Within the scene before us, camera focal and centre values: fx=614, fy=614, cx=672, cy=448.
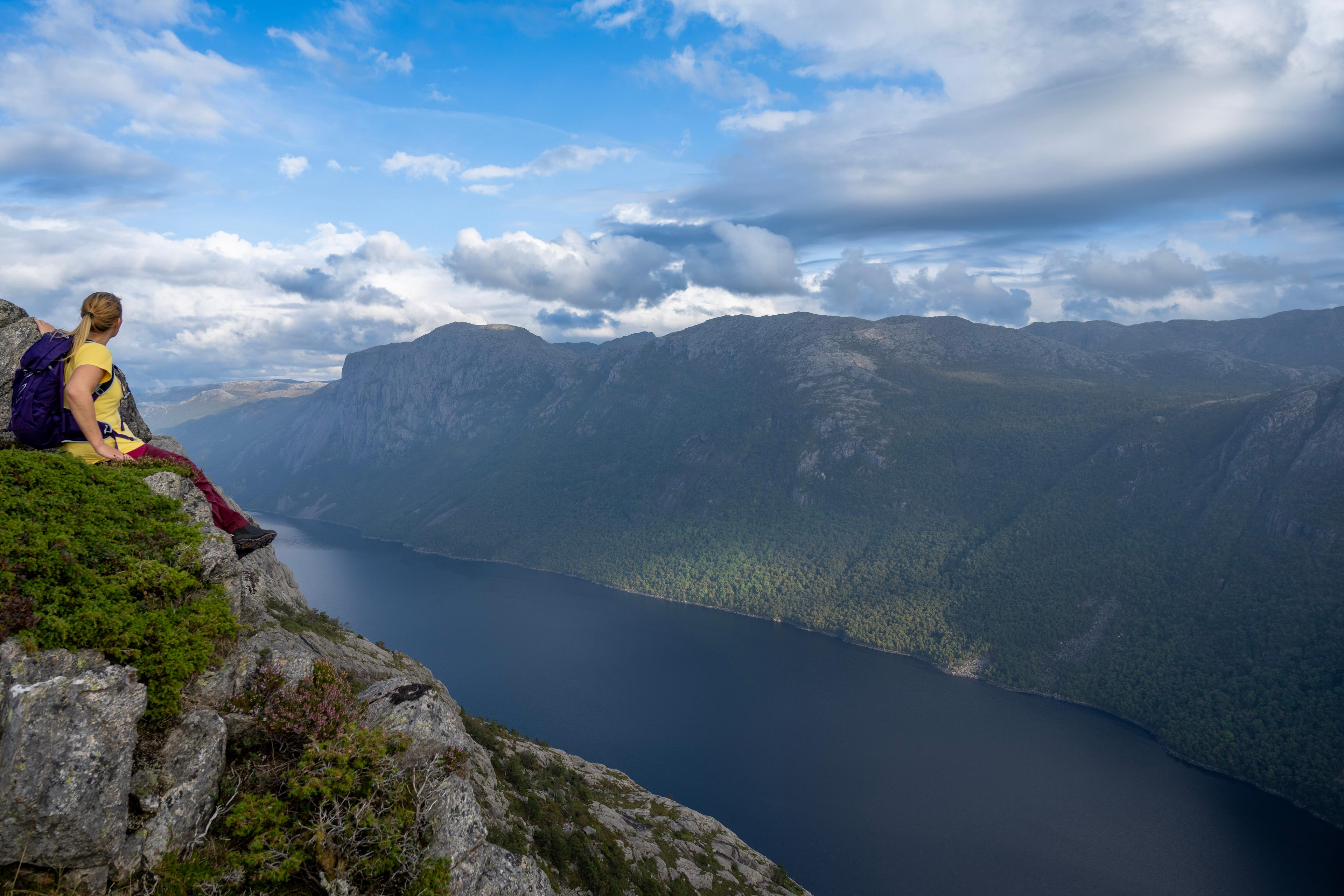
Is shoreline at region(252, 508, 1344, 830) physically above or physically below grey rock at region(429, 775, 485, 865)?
below

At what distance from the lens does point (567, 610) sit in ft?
623

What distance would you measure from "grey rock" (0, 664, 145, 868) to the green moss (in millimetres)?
479

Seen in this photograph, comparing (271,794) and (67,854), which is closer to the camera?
(67,854)

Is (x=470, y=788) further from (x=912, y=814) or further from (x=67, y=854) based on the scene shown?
(x=912, y=814)

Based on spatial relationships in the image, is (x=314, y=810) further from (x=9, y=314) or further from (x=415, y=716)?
(x=9, y=314)

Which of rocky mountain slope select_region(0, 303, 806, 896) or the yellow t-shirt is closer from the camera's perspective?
rocky mountain slope select_region(0, 303, 806, 896)

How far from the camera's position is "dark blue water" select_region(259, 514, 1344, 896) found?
86500mm

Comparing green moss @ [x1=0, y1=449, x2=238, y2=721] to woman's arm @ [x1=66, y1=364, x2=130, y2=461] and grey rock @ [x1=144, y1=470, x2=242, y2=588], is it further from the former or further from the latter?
woman's arm @ [x1=66, y1=364, x2=130, y2=461]

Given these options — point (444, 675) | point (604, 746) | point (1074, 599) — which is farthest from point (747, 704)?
point (1074, 599)

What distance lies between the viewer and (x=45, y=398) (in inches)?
418

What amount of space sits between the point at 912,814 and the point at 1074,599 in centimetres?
10218

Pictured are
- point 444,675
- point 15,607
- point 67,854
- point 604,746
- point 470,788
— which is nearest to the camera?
point 67,854

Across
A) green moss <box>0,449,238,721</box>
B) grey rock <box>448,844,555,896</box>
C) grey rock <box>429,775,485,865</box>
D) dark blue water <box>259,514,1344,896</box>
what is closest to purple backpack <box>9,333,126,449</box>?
green moss <box>0,449,238,721</box>

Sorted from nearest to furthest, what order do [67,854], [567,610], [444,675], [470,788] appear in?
[67,854], [470,788], [444,675], [567,610]
